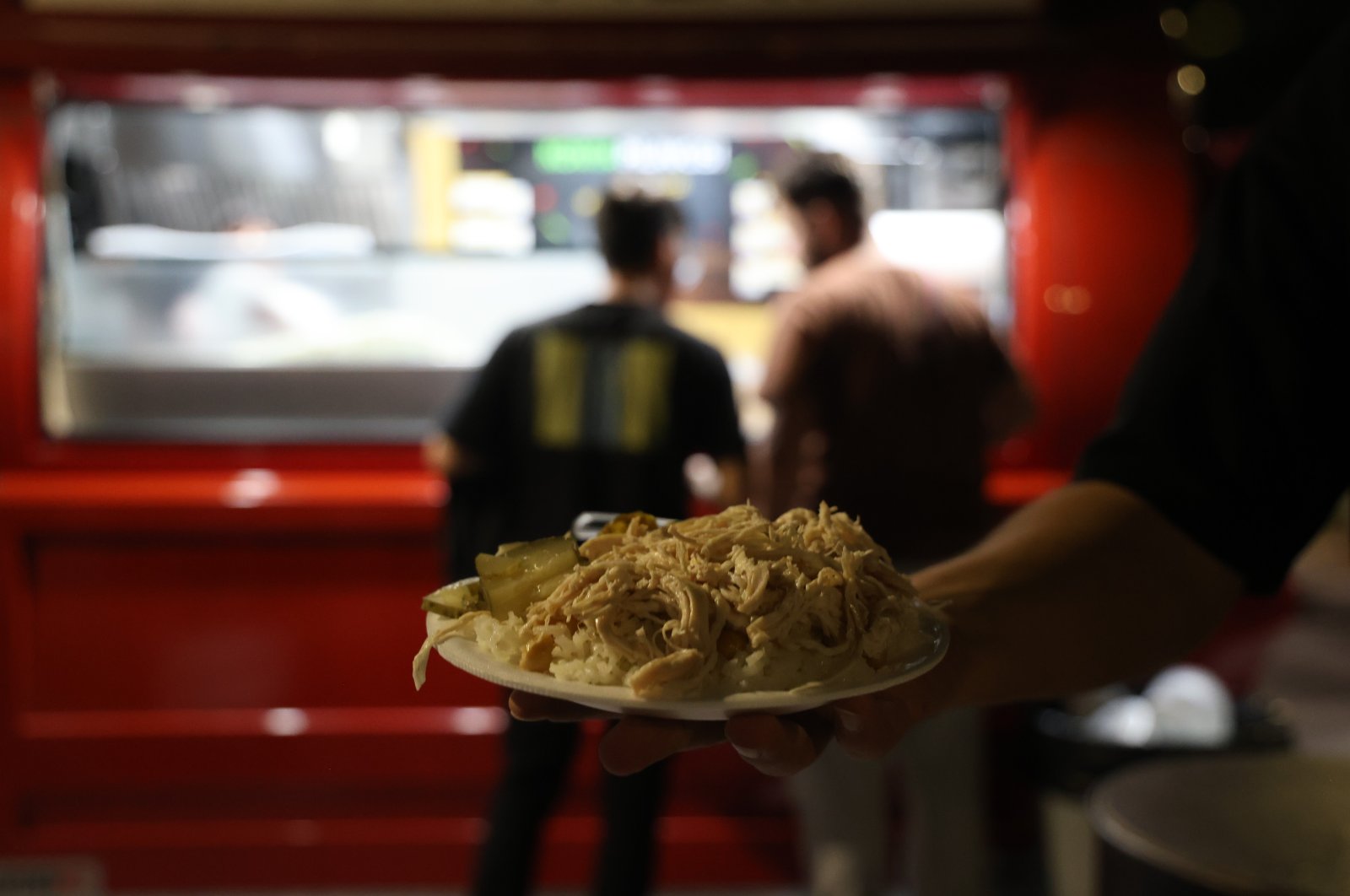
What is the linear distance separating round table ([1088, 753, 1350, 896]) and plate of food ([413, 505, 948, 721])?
0.62 metres

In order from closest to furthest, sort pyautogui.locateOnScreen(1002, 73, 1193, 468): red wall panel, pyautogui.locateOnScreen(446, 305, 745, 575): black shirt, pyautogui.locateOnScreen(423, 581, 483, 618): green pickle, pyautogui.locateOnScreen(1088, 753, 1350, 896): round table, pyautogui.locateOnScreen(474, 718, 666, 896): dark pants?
1. pyautogui.locateOnScreen(423, 581, 483, 618): green pickle
2. pyautogui.locateOnScreen(1088, 753, 1350, 896): round table
3. pyautogui.locateOnScreen(446, 305, 745, 575): black shirt
4. pyautogui.locateOnScreen(474, 718, 666, 896): dark pants
5. pyautogui.locateOnScreen(1002, 73, 1193, 468): red wall panel

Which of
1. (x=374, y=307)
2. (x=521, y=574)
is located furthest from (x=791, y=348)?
(x=521, y=574)

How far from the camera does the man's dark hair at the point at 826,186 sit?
2.79 meters

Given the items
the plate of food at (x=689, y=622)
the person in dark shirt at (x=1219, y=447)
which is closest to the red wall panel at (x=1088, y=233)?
the person in dark shirt at (x=1219, y=447)

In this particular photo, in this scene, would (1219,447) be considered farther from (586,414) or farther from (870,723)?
(586,414)

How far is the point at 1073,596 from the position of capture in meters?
1.05

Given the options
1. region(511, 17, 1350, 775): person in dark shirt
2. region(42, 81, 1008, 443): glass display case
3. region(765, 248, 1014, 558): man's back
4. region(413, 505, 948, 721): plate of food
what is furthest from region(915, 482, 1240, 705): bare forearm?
region(42, 81, 1008, 443): glass display case

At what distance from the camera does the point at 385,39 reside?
10.9ft

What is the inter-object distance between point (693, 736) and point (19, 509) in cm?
A: 292

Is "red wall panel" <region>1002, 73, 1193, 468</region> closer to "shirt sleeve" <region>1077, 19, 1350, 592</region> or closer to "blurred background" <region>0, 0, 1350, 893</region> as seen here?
"blurred background" <region>0, 0, 1350, 893</region>

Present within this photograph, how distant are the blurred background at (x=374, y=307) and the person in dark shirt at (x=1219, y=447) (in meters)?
1.98

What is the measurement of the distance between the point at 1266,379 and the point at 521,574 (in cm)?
74

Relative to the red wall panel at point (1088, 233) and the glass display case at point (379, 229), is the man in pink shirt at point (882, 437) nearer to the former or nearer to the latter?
the red wall panel at point (1088, 233)

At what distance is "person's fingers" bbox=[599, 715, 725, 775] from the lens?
0.72 meters
